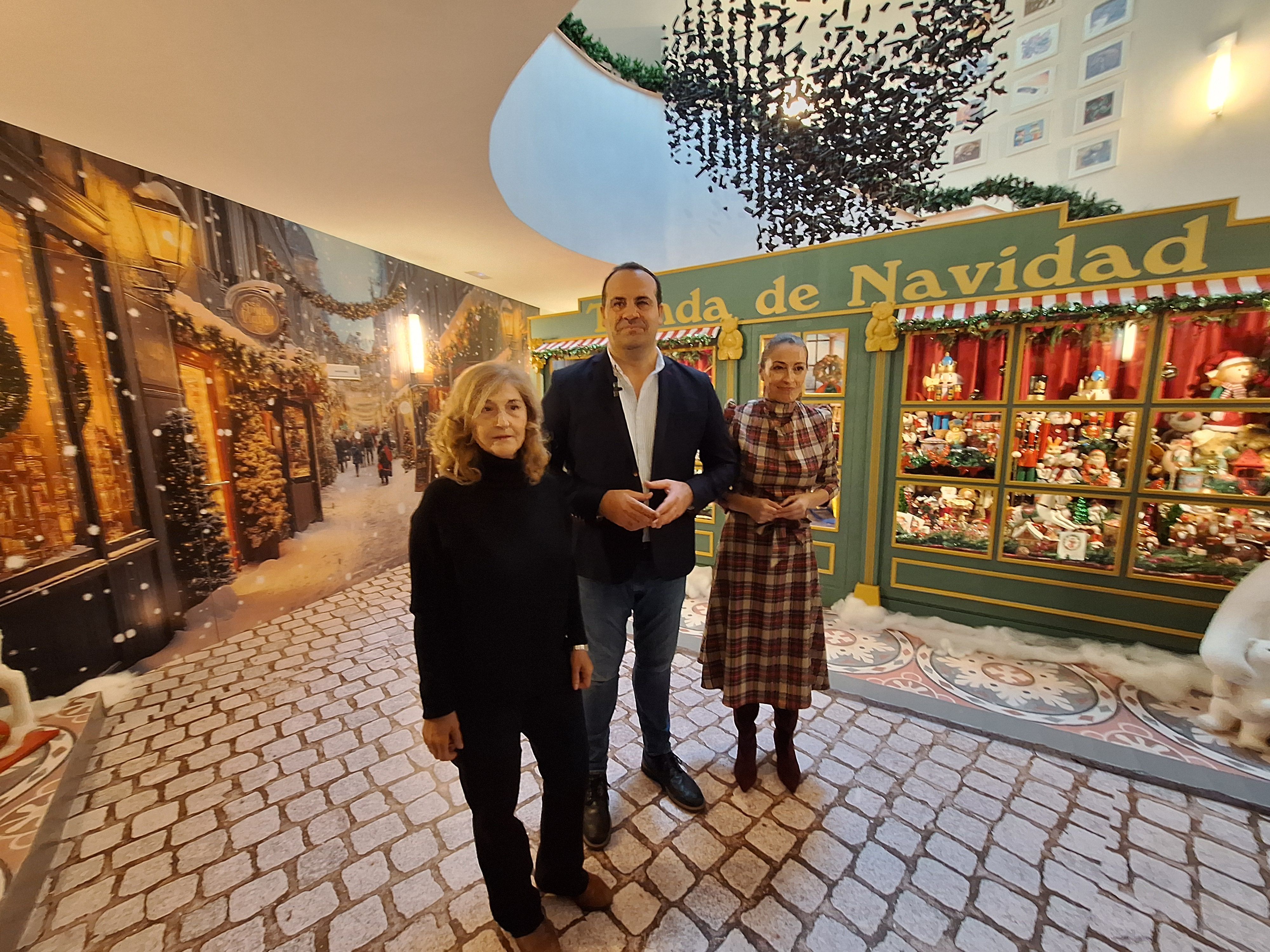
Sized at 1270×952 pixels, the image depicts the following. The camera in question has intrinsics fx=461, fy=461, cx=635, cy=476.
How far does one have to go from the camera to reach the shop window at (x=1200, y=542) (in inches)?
101

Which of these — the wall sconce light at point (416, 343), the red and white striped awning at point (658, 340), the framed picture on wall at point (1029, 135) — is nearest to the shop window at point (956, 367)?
the red and white striped awning at point (658, 340)

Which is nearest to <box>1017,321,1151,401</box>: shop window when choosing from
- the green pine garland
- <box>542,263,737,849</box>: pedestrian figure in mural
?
<box>542,263,737,849</box>: pedestrian figure in mural

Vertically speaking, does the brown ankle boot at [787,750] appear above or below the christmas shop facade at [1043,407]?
below

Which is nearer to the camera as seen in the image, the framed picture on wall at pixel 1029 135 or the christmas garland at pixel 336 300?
the christmas garland at pixel 336 300

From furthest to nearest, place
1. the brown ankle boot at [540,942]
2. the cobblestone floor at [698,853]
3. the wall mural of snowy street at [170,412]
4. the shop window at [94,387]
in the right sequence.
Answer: the shop window at [94,387] < the wall mural of snowy street at [170,412] < the cobblestone floor at [698,853] < the brown ankle boot at [540,942]

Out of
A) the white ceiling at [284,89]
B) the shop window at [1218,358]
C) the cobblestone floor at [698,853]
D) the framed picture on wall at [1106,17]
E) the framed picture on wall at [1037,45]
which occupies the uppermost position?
the framed picture on wall at [1037,45]

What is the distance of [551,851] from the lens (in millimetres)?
1310

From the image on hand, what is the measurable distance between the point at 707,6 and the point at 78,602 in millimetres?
6500

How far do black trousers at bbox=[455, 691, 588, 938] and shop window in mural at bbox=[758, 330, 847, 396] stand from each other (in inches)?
110

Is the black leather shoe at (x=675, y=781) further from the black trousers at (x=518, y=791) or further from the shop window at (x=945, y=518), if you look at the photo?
the shop window at (x=945, y=518)

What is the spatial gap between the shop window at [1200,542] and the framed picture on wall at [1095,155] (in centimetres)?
383

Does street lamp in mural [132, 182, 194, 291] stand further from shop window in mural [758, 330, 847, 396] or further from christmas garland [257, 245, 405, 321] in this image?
shop window in mural [758, 330, 847, 396]

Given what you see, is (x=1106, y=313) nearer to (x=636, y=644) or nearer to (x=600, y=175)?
(x=636, y=644)

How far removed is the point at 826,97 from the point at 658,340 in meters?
2.70
